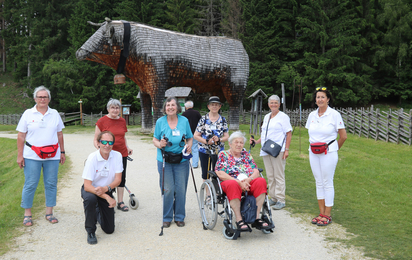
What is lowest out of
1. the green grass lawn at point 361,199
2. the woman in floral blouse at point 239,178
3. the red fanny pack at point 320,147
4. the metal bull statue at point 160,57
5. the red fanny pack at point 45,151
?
A: the green grass lawn at point 361,199

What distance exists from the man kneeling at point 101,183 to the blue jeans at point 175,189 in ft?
2.16

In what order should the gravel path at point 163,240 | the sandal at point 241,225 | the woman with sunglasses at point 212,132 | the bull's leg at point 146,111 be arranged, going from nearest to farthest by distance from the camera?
1. the gravel path at point 163,240
2. the sandal at point 241,225
3. the woman with sunglasses at point 212,132
4. the bull's leg at point 146,111

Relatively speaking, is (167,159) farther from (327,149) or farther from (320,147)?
(327,149)

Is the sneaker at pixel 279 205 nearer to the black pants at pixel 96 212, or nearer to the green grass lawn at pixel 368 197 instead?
the green grass lawn at pixel 368 197

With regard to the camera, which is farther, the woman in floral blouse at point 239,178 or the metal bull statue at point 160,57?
the metal bull statue at point 160,57

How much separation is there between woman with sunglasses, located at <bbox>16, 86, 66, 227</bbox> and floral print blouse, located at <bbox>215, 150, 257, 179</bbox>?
7.58 feet

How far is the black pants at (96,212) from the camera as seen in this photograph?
3.95 meters

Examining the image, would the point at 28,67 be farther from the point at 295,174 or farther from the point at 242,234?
the point at 242,234

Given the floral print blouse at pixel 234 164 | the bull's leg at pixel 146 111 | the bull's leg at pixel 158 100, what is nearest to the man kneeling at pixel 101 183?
the floral print blouse at pixel 234 164

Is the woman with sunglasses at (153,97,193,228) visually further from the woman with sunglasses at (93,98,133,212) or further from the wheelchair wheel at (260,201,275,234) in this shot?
the wheelchair wheel at (260,201,275,234)

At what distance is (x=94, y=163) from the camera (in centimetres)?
410

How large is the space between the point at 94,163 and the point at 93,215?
63cm

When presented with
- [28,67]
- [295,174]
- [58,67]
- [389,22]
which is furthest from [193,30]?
[295,174]

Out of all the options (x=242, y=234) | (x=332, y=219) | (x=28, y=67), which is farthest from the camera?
(x=28, y=67)
